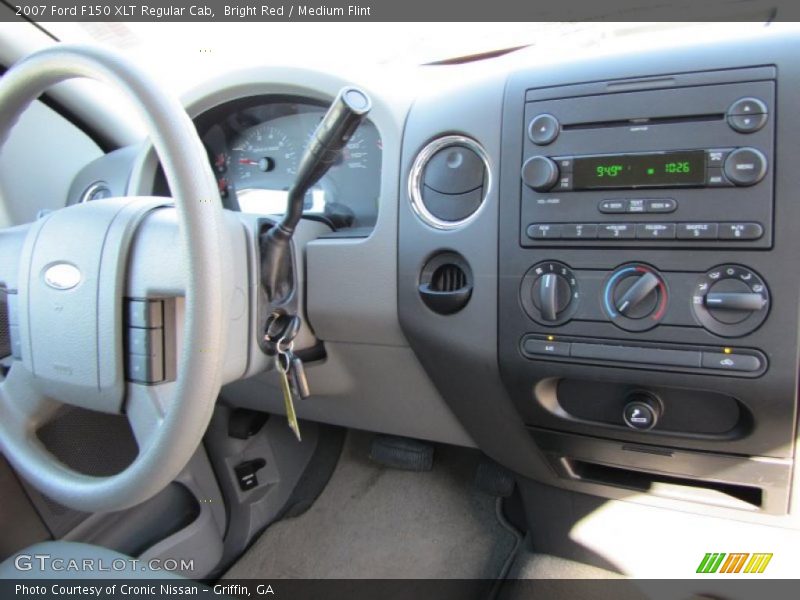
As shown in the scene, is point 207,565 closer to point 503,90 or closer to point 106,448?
point 106,448

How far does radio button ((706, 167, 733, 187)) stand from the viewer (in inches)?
30.5

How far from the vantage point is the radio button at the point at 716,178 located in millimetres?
774

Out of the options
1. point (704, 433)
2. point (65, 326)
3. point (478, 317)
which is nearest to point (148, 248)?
point (65, 326)

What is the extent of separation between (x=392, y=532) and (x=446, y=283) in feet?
2.56

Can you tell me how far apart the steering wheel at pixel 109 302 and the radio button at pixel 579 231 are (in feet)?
1.69

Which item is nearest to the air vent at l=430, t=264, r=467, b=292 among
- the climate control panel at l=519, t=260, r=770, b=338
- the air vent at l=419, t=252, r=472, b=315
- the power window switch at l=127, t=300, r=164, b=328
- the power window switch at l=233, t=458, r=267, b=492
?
the air vent at l=419, t=252, r=472, b=315

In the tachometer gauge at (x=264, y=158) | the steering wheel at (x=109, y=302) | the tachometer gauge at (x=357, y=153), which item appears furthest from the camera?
the tachometer gauge at (x=264, y=158)

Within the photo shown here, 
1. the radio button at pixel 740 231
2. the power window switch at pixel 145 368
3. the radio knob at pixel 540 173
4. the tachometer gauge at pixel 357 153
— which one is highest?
the tachometer gauge at pixel 357 153

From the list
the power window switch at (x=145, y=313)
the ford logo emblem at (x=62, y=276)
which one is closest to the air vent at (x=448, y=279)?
the power window switch at (x=145, y=313)

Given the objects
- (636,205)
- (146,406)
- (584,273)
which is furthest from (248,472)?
(636,205)

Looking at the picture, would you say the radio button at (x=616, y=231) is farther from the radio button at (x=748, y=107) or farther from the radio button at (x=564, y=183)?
the radio button at (x=748, y=107)

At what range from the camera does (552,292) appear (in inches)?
33.9

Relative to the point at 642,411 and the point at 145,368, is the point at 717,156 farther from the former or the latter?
the point at 145,368

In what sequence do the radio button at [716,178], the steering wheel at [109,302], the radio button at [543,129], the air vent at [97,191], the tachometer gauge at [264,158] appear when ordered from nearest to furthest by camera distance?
the steering wheel at [109,302], the radio button at [716,178], the radio button at [543,129], the tachometer gauge at [264,158], the air vent at [97,191]
